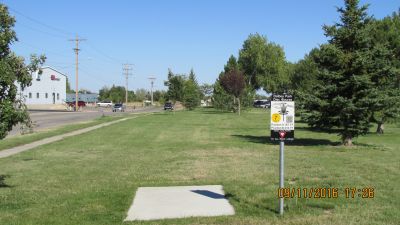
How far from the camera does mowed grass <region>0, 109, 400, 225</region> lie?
738 centimetres

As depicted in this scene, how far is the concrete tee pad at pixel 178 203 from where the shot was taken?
7570 millimetres

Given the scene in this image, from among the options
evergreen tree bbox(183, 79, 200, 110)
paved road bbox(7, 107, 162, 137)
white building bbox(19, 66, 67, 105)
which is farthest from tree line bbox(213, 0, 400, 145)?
white building bbox(19, 66, 67, 105)

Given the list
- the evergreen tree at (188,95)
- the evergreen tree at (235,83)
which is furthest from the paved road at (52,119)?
the evergreen tree at (235,83)

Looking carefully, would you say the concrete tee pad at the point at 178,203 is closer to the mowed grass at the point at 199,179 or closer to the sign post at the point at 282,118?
the mowed grass at the point at 199,179

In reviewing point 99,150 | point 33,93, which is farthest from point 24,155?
point 33,93

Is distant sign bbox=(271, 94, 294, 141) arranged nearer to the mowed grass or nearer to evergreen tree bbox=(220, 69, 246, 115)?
the mowed grass

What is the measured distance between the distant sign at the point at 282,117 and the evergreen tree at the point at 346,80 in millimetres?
11034

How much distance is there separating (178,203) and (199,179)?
2.58 m

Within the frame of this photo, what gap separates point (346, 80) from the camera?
715 inches

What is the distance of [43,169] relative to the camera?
12891 mm

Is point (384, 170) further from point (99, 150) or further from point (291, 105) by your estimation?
point (99, 150)

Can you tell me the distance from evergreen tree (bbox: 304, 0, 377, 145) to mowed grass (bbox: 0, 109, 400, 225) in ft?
3.39

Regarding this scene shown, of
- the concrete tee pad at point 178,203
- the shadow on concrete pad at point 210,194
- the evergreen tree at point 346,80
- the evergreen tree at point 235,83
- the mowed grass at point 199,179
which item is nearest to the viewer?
the mowed grass at point 199,179
